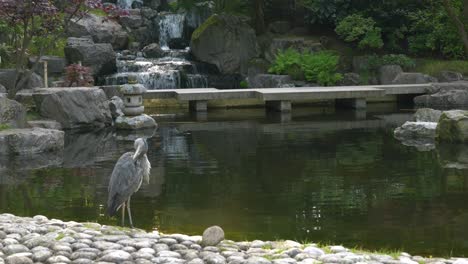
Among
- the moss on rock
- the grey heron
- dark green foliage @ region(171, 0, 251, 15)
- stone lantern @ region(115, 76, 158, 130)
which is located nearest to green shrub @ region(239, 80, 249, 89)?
the moss on rock

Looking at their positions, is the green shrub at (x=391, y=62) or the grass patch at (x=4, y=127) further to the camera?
the green shrub at (x=391, y=62)

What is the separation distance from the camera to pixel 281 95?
18891 millimetres

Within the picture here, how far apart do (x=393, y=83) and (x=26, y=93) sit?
9.69 meters

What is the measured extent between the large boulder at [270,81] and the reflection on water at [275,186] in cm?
566

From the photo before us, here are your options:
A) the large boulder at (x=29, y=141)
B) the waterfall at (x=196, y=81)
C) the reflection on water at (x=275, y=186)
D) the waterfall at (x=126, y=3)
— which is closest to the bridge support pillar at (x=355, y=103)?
the reflection on water at (x=275, y=186)

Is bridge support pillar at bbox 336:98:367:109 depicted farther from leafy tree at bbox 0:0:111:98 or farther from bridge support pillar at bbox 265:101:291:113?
leafy tree at bbox 0:0:111:98

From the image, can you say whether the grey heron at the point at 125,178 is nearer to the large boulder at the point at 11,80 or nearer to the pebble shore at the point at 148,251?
the pebble shore at the point at 148,251

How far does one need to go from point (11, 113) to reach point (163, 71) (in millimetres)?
7901

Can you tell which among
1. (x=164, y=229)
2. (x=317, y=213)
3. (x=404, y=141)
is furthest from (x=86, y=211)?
(x=404, y=141)

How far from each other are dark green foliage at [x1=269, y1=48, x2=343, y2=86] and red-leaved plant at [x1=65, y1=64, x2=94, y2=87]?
5.70 metres

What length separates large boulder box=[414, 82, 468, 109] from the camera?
766 inches

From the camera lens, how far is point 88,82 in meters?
18.4

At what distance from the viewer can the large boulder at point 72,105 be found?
16141mm

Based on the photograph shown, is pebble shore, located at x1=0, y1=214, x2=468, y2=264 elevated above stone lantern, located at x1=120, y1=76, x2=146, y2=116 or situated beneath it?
situated beneath
